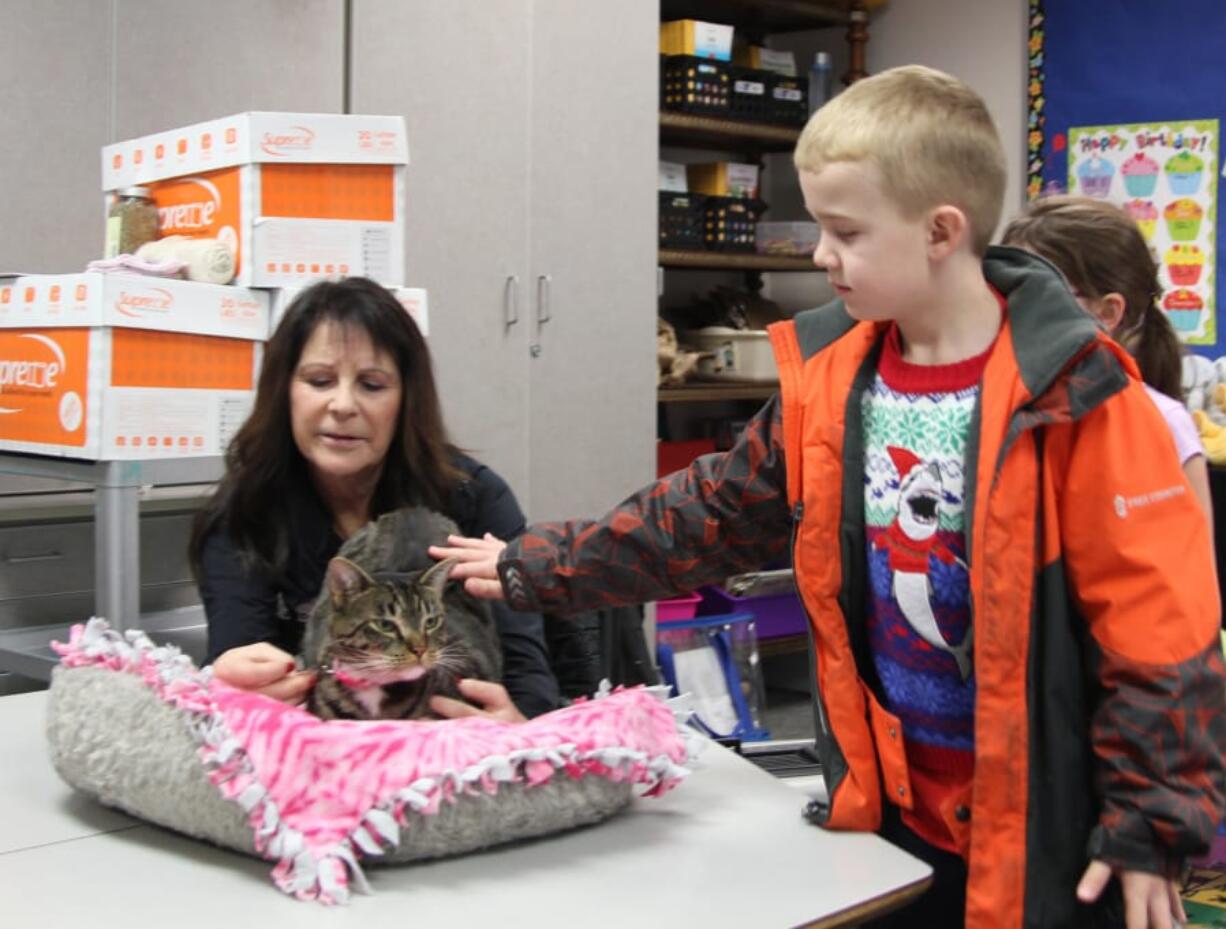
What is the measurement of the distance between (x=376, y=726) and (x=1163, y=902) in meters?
0.67

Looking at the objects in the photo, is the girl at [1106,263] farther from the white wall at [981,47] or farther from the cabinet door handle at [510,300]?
the white wall at [981,47]

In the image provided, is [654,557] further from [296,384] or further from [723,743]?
[296,384]

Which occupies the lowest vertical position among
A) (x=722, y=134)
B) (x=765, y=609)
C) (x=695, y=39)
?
(x=765, y=609)

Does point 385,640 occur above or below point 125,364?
below

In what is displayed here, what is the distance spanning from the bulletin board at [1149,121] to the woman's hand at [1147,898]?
3.13 metres

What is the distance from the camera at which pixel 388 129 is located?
88.9 inches

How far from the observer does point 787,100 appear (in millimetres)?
4395

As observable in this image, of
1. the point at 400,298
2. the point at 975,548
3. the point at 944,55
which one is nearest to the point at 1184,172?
the point at 944,55

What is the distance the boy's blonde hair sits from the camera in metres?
1.19

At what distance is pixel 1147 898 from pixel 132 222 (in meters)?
1.90

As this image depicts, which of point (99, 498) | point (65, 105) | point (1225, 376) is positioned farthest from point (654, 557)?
point (1225, 376)

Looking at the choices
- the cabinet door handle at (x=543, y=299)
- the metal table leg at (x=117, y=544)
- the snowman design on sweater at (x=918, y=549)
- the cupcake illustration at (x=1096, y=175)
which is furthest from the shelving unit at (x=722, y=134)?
the snowman design on sweater at (x=918, y=549)

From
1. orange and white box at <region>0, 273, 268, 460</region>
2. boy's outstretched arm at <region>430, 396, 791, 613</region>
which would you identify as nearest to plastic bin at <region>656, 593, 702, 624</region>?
orange and white box at <region>0, 273, 268, 460</region>

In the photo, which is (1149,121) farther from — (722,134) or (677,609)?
(677,609)
